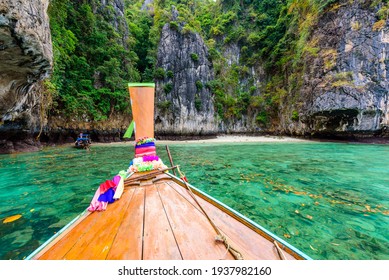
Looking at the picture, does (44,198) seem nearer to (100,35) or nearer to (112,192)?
(112,192)

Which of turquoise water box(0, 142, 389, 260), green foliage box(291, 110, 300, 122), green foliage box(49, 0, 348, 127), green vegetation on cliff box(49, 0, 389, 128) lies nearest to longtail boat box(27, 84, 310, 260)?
turquoise water box(0, 142, 389, 260)

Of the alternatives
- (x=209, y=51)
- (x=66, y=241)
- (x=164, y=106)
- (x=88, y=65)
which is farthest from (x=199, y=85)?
(x=66, y=241)

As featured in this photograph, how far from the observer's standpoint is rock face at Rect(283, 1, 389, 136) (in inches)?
650

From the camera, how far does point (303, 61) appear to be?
2066 cm

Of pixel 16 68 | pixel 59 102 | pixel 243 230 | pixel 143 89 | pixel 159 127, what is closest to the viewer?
pixel 243 230

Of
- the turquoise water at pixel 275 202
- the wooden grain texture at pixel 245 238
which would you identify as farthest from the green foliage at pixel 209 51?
the wooden grain texture at pixel 245 238

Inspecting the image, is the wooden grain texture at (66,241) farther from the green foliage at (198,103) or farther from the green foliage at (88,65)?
the green foliage at (198,103)

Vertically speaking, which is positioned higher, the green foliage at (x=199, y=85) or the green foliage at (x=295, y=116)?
the green foliage at (x=199, y=85)

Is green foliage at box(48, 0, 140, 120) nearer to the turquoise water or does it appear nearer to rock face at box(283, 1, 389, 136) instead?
the turquoise water

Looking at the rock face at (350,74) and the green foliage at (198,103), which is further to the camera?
the green foliage at (198,103)

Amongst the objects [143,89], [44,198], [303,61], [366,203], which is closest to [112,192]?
[44,198]

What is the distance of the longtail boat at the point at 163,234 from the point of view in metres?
1.32

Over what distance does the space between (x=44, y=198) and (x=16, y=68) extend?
14.8ft

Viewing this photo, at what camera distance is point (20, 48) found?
451 centimetres
